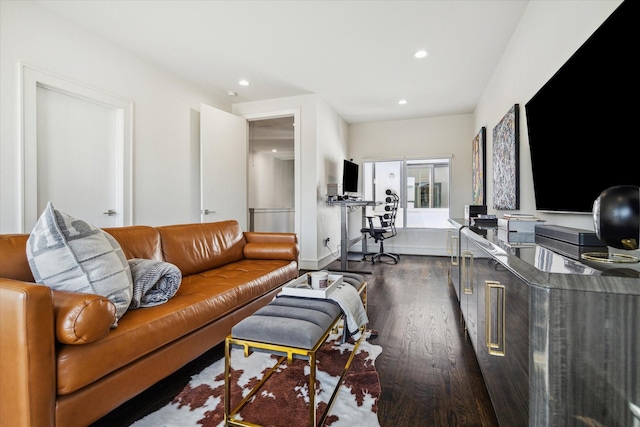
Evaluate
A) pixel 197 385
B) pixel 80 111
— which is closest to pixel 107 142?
pixel 80 111

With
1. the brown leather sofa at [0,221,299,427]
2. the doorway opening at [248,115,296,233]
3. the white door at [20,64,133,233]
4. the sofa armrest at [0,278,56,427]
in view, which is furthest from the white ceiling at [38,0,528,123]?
the sofa armrest at [0,278,56,427]

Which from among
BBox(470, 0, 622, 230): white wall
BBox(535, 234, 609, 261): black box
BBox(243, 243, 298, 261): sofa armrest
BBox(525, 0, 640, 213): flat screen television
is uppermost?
BBox(470, 0, 622, 230): white wall

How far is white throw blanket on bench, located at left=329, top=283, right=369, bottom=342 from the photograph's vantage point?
1.62m

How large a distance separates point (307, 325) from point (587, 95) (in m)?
1.58

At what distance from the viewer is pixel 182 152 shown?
3.90m

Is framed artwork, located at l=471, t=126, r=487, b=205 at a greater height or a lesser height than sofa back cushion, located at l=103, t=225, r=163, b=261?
greater

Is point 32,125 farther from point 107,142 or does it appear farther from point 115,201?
point 115,201

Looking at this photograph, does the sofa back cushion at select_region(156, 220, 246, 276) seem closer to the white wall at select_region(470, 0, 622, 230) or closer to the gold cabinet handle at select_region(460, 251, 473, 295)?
the gold cabinet handle at select_region(460, 251, 473, 295)

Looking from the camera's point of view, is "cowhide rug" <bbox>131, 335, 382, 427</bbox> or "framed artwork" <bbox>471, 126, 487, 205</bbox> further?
"framed artwork" <bbox>471, 126, 487, 205</bbox>

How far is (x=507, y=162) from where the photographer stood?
2732 millimetres

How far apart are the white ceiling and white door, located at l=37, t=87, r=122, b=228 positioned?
751 millimetres

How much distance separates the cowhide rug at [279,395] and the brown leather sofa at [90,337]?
165 millimetres

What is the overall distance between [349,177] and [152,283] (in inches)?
158

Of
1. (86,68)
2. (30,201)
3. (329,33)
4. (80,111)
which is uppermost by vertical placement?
(329,33)
